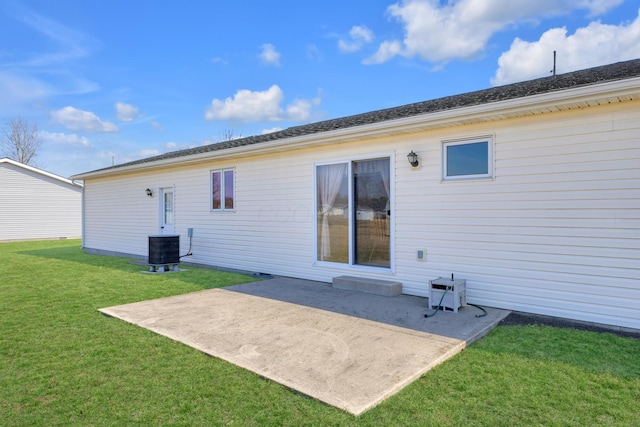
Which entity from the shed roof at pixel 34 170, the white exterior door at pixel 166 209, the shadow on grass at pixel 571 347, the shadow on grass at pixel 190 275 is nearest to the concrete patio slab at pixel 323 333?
the shadow on grass at pixel 571 347

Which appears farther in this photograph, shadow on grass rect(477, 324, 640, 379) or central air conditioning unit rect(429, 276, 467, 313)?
central air conditioning unit rect(429, 276, 467, 313)

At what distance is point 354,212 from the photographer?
6562mm

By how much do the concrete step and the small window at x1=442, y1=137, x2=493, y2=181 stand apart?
Result: 184 centimetres

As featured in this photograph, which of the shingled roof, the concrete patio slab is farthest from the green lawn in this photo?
the shingled roof

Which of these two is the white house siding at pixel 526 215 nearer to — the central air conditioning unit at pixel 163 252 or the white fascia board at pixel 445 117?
the white fascia board at pixel 445 117

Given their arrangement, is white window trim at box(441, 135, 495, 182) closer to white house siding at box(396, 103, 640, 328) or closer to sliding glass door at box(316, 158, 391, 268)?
white house siding at box(396, 103, 640, 328)

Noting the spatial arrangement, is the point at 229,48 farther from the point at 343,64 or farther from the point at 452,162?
the point at 452,162

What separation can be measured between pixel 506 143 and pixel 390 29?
329 inches

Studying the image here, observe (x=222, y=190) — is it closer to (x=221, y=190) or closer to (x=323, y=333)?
(x=221, y=190)

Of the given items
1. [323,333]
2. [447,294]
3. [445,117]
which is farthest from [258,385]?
[445,117]

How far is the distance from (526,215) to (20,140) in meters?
36.3

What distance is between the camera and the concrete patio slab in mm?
2887

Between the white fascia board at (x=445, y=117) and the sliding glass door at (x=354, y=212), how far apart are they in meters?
0.55

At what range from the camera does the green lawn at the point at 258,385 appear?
2.37 m
